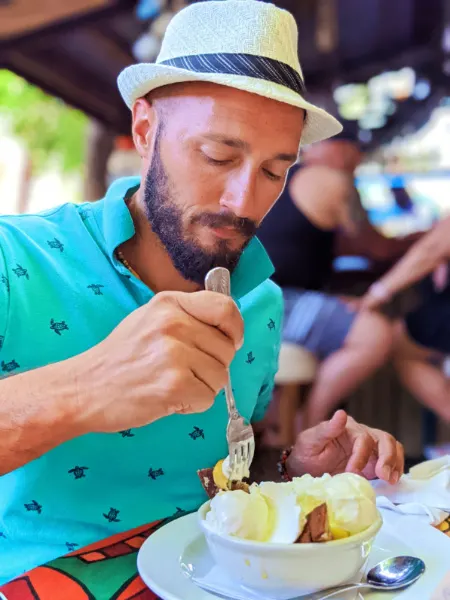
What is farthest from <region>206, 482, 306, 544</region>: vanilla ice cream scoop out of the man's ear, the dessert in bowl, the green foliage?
the green foliage

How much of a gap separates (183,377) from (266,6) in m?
0.79

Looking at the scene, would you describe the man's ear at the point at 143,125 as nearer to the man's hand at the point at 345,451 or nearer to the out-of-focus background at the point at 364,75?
the man's hand at the point at 345,451

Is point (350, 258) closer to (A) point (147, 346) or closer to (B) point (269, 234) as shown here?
(B) point (269, 234)

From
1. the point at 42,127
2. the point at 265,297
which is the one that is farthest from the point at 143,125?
the point at 42,127

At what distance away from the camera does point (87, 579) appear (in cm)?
78

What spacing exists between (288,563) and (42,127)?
205 inches

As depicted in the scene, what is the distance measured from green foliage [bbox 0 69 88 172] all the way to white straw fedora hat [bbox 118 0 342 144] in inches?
157

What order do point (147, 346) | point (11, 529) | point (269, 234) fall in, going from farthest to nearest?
point (269, 234)
point (11, 529)
point (147, 346)

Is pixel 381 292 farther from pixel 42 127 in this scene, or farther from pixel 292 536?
pixel 42 127

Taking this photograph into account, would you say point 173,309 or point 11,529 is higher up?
point 173,309

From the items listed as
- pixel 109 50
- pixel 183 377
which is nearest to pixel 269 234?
pixel 109 50

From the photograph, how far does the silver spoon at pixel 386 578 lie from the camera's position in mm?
750

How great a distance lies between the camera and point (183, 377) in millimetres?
809

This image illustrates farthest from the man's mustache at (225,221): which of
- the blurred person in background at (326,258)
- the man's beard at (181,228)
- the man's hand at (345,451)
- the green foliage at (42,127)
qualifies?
the green foliage at (42,127)
